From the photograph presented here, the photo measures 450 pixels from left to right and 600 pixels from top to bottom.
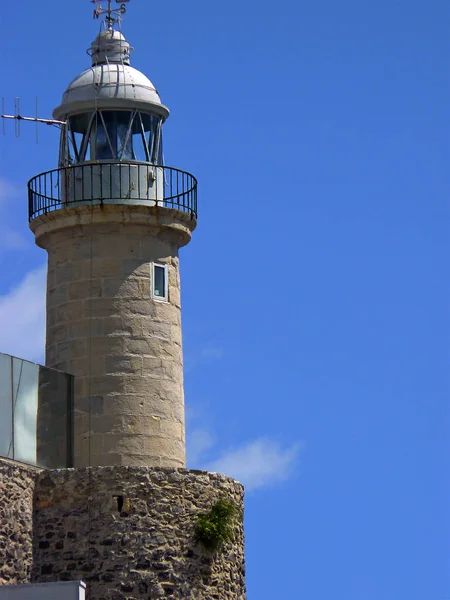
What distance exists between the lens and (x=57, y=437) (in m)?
41.0

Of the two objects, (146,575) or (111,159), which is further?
(111,159)

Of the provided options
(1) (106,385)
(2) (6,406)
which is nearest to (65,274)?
(1) (106,385)

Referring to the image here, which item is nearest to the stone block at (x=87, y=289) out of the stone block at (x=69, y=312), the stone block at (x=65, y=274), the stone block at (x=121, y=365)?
the stone block at (x=69, y=312)

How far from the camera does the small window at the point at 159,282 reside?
42656mm

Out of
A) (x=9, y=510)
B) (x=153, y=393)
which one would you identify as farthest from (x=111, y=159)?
(x=9, y=510)

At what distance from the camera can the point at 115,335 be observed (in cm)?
4200

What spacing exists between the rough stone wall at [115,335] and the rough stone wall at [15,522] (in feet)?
7.93

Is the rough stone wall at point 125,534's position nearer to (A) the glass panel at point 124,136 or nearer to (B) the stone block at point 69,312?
(B) the stone block at point 69,312

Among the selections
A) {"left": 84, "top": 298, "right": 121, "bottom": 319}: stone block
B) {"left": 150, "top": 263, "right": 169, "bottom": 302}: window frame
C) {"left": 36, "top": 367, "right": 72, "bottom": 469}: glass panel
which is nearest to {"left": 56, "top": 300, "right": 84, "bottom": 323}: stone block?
{"left": 84, "top": 298, "right": 121, "bottom": 319}: stone block

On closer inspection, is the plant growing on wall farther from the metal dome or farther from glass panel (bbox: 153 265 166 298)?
the metal dome

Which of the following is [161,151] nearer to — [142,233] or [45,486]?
[142,233]

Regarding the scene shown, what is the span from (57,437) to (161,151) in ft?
20.3

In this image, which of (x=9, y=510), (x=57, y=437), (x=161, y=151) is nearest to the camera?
(x=9, y=510)

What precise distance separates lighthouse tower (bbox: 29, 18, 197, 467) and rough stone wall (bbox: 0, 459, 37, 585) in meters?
2.42
